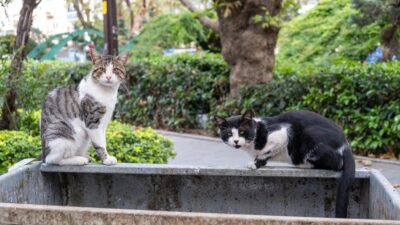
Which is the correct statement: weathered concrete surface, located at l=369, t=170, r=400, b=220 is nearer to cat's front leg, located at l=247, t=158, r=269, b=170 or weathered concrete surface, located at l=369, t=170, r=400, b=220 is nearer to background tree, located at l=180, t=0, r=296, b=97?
cat's front leg, located at l=247, t=158, r=269, b=170

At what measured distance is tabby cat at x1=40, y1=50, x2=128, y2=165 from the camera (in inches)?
155

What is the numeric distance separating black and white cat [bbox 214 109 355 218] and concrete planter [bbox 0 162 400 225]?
0.16 metres

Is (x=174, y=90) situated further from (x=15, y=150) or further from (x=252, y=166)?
(x=252, y=166)

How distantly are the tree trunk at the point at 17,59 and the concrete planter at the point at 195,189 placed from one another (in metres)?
3.45

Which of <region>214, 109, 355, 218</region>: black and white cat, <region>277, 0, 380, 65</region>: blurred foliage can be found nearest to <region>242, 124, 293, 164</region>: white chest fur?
<region>214, 109, 355, 218</region>: black and white cat

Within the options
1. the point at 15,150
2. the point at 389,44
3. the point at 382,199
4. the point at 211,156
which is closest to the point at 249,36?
the point at 211,156

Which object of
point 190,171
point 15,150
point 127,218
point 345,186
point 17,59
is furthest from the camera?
point 17,59

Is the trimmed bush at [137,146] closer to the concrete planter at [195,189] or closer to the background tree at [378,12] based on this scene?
the concrete planter at [195,189]

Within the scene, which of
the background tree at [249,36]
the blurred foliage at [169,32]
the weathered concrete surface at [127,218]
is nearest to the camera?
the weathered concrete surface at [127,218]

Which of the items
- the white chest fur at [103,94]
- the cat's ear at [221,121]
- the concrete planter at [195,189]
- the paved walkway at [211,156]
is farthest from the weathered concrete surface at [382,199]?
the paved walkway at [211,156]

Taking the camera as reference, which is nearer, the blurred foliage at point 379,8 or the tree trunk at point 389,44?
the blurred foliage at point 379,8

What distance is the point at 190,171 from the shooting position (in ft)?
12.0

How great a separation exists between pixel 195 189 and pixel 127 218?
4.21 feet

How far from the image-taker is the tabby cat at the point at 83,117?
394 cm
